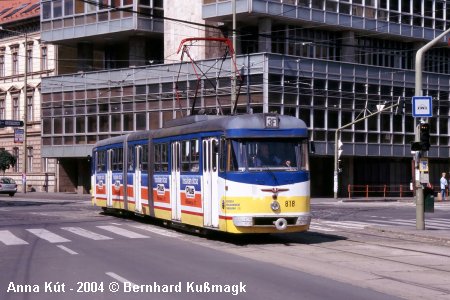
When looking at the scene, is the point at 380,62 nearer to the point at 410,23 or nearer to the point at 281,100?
the point at 410,23

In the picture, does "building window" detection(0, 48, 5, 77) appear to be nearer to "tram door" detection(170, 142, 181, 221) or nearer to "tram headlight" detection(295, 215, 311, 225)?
"tram door" detection(170, 142, 181, 221)

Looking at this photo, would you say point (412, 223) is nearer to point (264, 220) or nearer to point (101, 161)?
point (264, 220)

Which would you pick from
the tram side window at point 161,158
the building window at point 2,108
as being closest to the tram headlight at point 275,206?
the tram side window at point 161,158

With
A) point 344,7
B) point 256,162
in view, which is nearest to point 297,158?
point 256,162

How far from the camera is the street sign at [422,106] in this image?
2292 centimetres

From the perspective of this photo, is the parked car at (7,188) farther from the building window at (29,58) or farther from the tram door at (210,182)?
the tram door at (210,182)

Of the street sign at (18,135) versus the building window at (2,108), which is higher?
the building window at (2,108)

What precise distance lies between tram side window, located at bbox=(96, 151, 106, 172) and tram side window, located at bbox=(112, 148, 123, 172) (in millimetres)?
1539

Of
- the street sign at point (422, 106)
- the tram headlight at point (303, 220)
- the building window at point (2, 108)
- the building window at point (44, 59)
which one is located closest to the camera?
the tram headlight at point (303, 220)

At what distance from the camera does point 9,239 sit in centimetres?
2078

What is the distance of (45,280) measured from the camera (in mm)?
13086

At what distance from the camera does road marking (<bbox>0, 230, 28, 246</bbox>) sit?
19.7m

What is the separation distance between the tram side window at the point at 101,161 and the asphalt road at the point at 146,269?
824cm

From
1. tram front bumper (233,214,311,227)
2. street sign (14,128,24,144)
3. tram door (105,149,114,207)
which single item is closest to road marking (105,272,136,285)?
tram front bumper (233,214,311,227)
